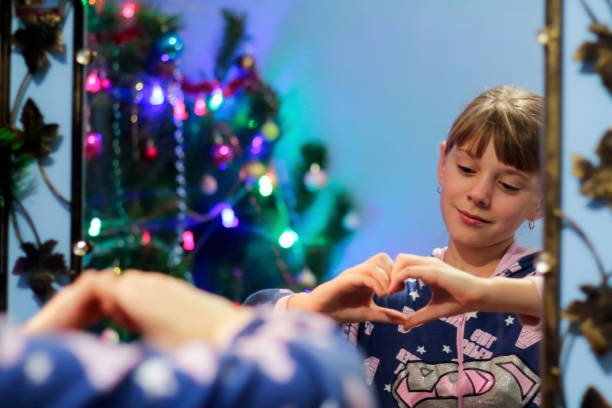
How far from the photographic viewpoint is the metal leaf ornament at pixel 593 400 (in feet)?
1.95

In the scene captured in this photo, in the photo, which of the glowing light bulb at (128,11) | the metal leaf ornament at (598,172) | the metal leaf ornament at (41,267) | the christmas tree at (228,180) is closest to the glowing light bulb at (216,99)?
the christmas tree at (228,180)

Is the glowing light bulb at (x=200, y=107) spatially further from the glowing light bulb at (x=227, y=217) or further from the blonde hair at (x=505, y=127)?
the blonde hair at (x=505, y=127)

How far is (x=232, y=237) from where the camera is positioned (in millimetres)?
2207

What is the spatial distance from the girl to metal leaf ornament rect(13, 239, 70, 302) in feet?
0.77

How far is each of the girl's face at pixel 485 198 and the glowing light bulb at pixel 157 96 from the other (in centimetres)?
128

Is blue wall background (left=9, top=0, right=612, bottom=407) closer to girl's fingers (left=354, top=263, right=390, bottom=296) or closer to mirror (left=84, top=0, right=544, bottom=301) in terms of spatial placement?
mirror (left=84, top=0, right=544, bottom=301)

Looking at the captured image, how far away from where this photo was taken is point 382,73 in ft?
7.09

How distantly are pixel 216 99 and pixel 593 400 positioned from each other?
1.74 metres

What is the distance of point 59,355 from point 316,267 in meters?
1.81

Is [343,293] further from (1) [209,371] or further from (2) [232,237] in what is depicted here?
(2) [232,237]

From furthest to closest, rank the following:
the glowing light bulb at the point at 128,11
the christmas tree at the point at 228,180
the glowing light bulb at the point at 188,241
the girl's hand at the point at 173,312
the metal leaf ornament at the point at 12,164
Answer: the glowing light bulb at the point at 188,241
the christmas tree at the point at 228,180
the glowing light bulb at the point at 128,11
the metal leaf ornament at the point at 12,164
the girl's hand at the point at 173,312

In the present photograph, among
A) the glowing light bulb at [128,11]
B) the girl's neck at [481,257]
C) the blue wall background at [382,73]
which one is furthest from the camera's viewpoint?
the glowing light bulb at [128,11]

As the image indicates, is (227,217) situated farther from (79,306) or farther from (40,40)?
(79,306)

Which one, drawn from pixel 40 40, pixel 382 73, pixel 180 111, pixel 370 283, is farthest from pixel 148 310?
pixel 382 73
